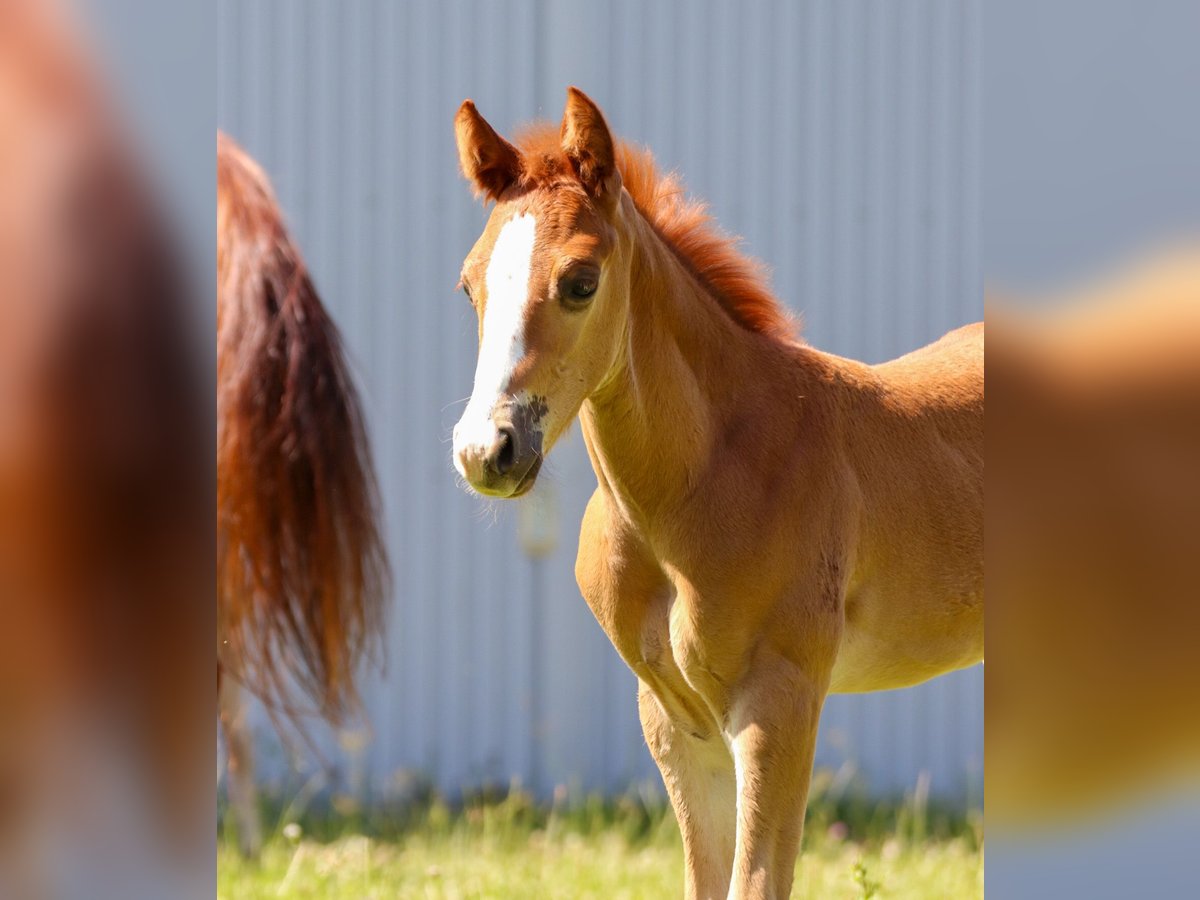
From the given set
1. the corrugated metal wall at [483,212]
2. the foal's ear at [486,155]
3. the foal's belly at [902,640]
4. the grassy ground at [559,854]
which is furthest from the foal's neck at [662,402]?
the corrugated metal wall at [483,212]

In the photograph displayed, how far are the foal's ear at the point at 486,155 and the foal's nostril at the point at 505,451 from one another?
57cm

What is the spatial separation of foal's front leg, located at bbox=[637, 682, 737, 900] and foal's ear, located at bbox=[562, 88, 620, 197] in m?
1.11

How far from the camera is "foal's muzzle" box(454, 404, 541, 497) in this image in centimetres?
207

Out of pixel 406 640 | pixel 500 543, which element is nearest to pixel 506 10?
pixel 500 543

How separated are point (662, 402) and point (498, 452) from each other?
55 centimetres

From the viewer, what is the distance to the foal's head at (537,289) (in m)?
2.11

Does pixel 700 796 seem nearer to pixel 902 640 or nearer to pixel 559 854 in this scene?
pixel 902 640

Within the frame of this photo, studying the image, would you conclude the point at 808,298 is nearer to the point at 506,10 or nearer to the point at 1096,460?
the point at 506,10

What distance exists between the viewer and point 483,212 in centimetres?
464

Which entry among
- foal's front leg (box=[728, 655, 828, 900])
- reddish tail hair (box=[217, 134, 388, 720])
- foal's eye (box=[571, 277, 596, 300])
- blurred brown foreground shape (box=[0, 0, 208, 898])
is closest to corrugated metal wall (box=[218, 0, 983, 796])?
foal's front leg (box=[728, 655, 828, 900])

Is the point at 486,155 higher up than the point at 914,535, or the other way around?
the point at 486,155

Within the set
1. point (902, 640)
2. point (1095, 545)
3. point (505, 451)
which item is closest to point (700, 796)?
point (902, 640)

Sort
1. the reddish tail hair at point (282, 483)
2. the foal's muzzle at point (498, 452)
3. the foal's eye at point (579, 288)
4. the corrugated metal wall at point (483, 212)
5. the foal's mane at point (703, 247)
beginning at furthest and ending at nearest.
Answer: the corrugated metal wall at point (483, 212) < the foal's mane at point (703, 247) < the foal's eye at point (579, 288) < the foal's muzzle at point (498, 452) < the reddish tail hair at point (282, 483)

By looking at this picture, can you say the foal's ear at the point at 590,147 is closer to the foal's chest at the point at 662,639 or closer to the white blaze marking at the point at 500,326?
the white blaze marking at the point at 500,326
